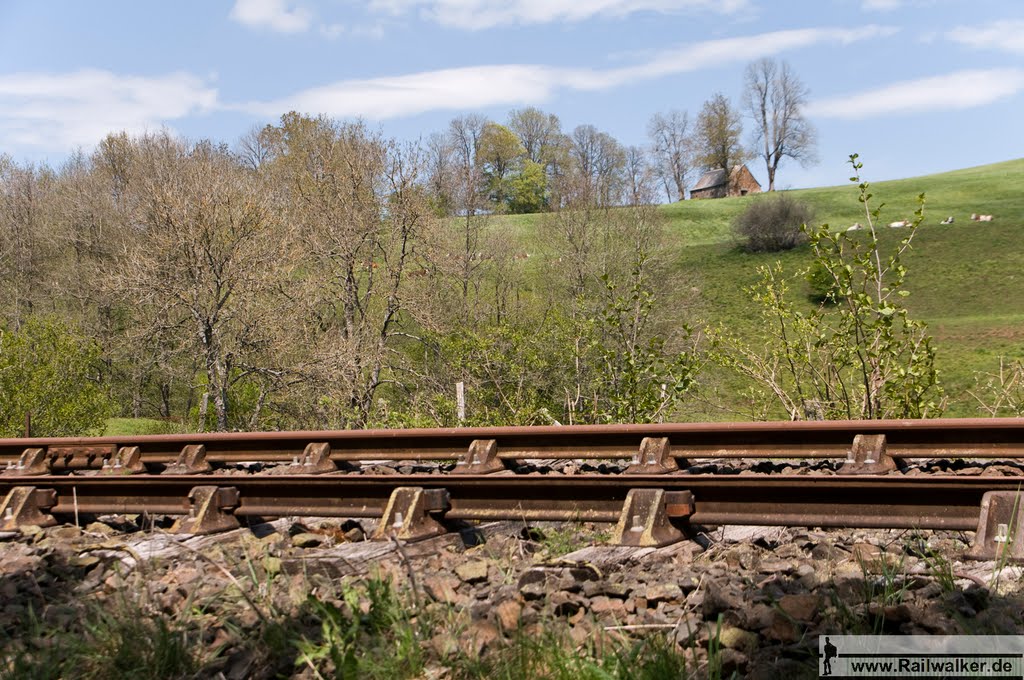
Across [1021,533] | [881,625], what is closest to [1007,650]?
[881,625]

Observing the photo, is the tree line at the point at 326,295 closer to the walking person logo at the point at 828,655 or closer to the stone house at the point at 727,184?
the walking person logo at the point at 828,655

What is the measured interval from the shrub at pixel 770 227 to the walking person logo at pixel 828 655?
231ft

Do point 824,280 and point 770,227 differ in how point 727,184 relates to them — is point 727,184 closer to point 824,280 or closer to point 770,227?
point 770,227

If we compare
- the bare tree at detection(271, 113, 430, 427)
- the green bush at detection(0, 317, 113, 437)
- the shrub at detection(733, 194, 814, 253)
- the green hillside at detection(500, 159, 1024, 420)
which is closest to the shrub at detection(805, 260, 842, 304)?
the green hillside at detection(500, 159, 1024, 420)

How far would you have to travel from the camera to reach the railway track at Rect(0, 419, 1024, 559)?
4.48 meters

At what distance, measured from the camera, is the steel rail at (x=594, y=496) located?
4.41m

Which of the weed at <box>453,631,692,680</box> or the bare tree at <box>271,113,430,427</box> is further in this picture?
the bare tree at <box>271,113,430,427</box>

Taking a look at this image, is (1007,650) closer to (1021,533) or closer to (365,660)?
(1021,533)

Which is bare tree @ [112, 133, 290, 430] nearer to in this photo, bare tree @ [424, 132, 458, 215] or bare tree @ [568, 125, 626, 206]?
bare tree @ [424, 132, 458, 215]

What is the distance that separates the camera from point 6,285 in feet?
150

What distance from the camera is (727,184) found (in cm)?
10462

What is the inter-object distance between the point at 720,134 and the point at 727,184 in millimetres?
5420

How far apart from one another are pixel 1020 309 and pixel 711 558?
55.1 meters

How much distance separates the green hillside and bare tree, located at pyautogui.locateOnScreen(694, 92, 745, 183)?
10.4 m
